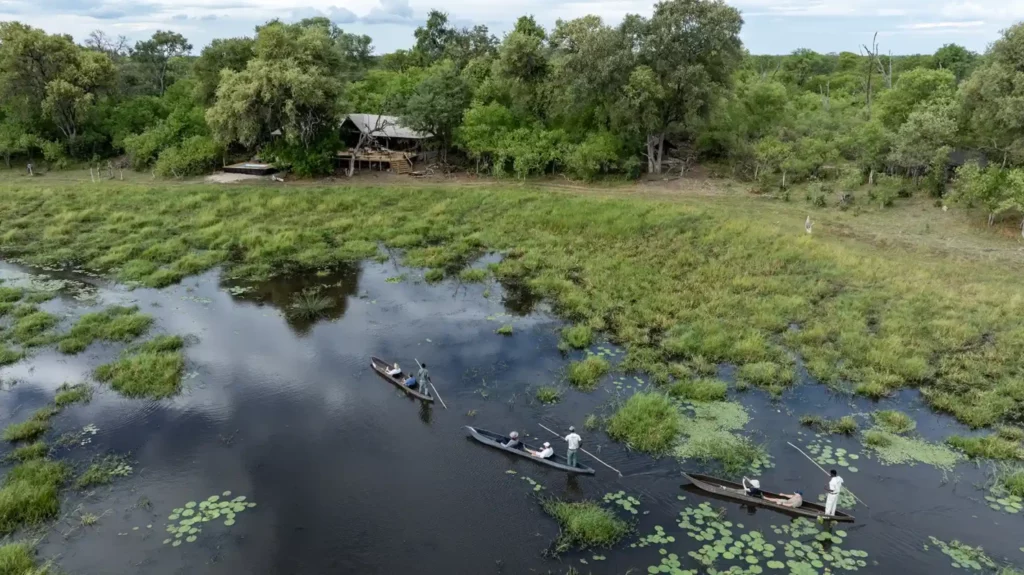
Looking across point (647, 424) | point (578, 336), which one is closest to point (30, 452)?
point (647, 424)

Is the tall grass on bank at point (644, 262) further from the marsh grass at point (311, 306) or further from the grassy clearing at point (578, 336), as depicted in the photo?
the marsh grass at point (311, 306)

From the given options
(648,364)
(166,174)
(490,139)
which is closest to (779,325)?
(648,364)

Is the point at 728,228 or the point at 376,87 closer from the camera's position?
the point at 728,228

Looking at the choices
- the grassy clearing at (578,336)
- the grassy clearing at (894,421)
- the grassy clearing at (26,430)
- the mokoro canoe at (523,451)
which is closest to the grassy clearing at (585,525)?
the mokoro canoe at (523,451)

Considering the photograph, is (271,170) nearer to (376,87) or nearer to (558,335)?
(376,87)

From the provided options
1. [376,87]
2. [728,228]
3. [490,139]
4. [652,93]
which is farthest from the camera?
[376,87]

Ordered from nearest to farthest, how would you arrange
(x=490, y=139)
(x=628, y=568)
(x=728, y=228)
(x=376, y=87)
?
(x=628, y=568)
(x=728, y=228)
(x=490, y=139)
(x=376, y=87)

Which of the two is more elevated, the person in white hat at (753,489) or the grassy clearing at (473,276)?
the grassy clearing at (473,276)

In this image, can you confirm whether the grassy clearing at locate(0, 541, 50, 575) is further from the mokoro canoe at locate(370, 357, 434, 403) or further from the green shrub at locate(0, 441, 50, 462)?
the mokoro canoe at locate(370, 357, 434, 403)

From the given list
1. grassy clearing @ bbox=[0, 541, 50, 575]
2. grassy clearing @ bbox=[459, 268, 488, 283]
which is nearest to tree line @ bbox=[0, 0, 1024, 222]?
grassy clearing @ bbox=[459, 268, 488, 283]
